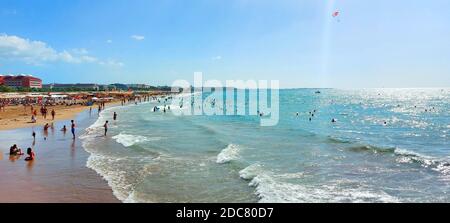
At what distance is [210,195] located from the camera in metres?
15.0

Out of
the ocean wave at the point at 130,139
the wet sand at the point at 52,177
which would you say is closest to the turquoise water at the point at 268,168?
the ocean wave at the point at 130,139

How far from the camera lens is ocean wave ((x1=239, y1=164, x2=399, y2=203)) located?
14.4 meters

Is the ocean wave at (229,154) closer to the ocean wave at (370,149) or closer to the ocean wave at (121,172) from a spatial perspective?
the ocean wave at (121,172)

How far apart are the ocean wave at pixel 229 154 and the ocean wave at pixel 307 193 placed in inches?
177

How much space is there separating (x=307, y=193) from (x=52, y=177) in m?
10.7

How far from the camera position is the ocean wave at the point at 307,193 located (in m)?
14.4

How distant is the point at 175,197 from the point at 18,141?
1890cm

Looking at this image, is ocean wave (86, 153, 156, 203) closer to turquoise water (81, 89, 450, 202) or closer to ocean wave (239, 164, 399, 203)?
turquoise water (81, 89, 450, 202)

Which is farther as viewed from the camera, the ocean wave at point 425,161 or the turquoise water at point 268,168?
the ocean wave at point 425,161

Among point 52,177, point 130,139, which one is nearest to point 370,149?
point 130,139

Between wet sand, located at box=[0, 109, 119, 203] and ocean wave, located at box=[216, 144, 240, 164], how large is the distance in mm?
6881

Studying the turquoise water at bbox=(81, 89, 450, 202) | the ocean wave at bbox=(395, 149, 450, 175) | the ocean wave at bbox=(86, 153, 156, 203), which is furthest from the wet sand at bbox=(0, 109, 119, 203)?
the ocean wave at bbox=(395, 149, 450, 175)
